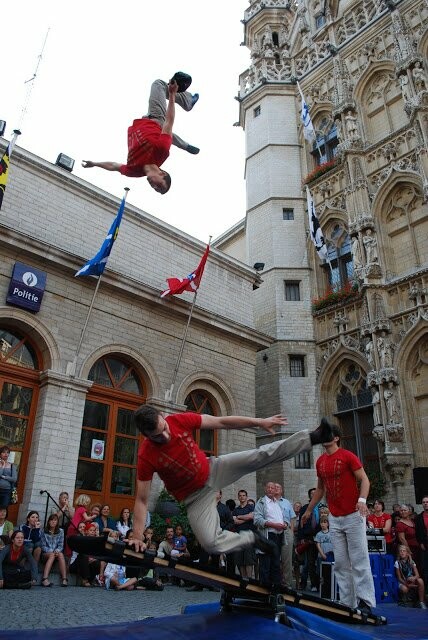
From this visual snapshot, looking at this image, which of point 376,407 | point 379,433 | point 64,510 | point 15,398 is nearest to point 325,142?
point 376,407

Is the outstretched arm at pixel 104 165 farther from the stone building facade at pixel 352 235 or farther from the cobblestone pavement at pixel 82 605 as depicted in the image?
the stone building facade at pixel 352 235

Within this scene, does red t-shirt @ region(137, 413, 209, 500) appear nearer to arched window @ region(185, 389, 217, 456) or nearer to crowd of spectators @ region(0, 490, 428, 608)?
crowd of spectators @ region(0, 490, 428, 608)

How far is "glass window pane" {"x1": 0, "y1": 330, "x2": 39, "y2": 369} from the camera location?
10.5 m

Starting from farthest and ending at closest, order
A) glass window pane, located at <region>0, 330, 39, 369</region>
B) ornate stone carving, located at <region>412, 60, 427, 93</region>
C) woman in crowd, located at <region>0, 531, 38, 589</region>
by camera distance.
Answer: ornate stone carving, located at <region>412, 60, 427, 93</region> < glass window pane, located at <region>0, 330, 39, 369</region> < woman in crowd, located at <region>0, 531, 38, 589</region>

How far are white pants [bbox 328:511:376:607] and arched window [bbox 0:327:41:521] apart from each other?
6.87 m

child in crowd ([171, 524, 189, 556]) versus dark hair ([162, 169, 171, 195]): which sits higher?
dark hair ([162, 169, 171, 195])

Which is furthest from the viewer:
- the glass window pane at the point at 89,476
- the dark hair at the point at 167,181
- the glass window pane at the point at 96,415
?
the glass window pane at the point at 96,415

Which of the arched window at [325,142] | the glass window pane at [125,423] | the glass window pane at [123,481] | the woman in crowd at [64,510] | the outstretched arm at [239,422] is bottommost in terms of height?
the woman in crowd at [64,510]

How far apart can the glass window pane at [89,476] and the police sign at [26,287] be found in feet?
11.3

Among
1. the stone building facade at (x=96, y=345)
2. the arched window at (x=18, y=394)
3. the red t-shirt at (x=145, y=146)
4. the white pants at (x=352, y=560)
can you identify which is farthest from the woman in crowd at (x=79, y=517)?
the red t-shirt at (x=145, y=146)

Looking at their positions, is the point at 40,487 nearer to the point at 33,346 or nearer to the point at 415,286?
the point at 33,346

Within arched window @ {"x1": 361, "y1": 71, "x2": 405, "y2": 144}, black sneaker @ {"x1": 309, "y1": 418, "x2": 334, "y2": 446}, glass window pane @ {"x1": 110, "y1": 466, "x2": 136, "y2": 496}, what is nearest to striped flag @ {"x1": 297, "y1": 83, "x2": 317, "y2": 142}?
arched window @ {"x1": 361, "y1": 71, "x2": 405, "y2": 144}

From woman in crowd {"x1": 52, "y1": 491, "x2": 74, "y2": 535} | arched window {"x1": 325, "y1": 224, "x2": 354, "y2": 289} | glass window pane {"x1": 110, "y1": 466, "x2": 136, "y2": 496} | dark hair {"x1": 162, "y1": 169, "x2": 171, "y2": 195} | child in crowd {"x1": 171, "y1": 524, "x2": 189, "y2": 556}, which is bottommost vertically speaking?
child in crowd {"x1": 171, "y1": 524, "x2": 189, "y2": 556}

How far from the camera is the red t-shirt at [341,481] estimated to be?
4.91 m
